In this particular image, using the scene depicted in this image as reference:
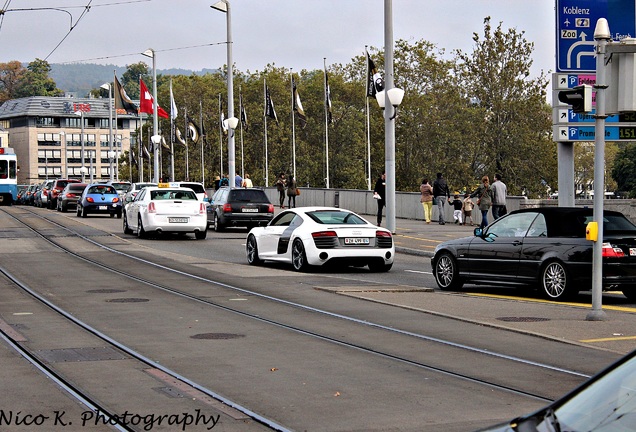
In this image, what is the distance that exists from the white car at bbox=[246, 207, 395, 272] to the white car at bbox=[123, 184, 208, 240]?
10216 millimetres

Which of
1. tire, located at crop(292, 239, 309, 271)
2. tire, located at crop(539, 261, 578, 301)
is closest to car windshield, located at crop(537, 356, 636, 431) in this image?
tire, located at crop(539, 261, 578, 301)

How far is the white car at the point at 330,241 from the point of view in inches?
831

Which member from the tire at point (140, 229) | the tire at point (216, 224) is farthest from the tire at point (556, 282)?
the tire at point (216, 224)

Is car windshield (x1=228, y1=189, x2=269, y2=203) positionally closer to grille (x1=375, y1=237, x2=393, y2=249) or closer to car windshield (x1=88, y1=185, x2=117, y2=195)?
car windshield (x1=88, y1=185, x2=117, y2=195)

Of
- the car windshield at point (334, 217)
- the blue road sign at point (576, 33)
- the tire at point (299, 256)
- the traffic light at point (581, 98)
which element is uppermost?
the blue road sign at point (576, 33)

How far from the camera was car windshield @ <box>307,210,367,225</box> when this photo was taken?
21.6 metres

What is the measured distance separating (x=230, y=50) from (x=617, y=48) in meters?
36.4

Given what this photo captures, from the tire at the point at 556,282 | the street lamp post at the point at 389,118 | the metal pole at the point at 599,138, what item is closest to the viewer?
the metal pole at the point at 599,138

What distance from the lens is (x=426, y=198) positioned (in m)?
41.2

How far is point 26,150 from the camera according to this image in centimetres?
18900

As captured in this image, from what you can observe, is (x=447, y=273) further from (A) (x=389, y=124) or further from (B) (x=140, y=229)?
(B) (x=140, y=229)

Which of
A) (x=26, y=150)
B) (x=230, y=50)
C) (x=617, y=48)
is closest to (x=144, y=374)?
(x=617, y=48)

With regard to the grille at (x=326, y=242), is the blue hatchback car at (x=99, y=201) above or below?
above

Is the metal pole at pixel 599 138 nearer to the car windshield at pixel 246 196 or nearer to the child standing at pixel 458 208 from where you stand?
the car windshield at pixel 246 196
